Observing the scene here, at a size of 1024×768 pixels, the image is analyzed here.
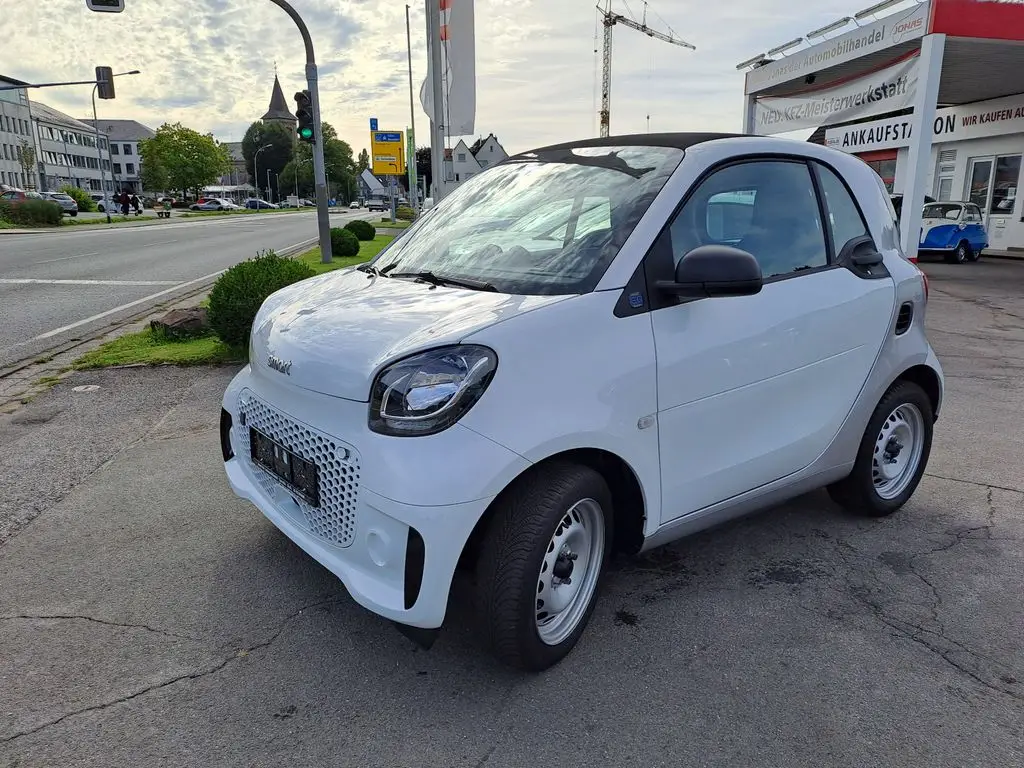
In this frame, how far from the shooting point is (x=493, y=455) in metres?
2.33

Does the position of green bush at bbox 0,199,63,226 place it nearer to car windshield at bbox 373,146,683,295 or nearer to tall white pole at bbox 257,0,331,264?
tall white pole at bbox 257,0,331,264

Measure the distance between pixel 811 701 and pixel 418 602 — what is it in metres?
1.37

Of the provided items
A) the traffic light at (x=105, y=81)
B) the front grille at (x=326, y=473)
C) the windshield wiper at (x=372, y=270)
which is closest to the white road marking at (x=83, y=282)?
the windshield wiper at (x=372, y=270)

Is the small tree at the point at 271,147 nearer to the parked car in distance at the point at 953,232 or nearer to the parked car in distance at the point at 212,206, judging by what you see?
the parked car in distance at the point at 212,206

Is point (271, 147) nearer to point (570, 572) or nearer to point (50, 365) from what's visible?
point (50, 365)

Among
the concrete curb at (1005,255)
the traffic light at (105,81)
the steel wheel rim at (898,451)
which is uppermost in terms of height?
the traffic light at (105,81)

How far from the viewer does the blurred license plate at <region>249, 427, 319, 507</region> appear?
104 inches

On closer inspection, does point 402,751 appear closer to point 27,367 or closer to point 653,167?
point 653,167

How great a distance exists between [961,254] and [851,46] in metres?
9.04

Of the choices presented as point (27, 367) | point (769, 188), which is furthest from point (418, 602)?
point (27, 367)

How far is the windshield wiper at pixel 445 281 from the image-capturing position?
2939 mm

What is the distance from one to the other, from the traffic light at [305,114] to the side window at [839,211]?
1373 cm

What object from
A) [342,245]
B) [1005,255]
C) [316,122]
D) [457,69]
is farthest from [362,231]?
[1005,255]

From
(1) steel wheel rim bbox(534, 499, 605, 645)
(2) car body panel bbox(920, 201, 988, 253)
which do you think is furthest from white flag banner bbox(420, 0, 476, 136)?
(2) car body panel bbox(920, 201, 988, 253)
